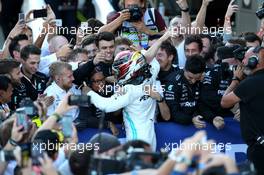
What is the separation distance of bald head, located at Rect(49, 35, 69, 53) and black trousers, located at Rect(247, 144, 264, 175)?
3447mm

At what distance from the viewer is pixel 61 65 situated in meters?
10.1

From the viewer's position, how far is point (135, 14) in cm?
1116

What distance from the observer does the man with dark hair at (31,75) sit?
10316mm

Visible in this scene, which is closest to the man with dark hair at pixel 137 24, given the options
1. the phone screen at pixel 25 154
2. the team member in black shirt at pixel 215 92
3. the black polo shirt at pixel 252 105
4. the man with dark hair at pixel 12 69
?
the team member in black shirt at pixel 215 92

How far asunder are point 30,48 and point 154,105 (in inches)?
68.7

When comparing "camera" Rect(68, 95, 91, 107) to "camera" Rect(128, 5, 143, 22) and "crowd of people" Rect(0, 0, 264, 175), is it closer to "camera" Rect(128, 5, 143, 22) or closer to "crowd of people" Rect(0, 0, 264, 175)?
"crowd of people" Rect(0, 0, 264, 175)

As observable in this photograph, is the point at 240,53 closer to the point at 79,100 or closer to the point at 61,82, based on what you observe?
the point at 61,82

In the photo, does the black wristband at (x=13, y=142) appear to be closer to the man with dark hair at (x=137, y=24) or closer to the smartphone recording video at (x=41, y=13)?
the man with dark hair at (x=137, y=24)

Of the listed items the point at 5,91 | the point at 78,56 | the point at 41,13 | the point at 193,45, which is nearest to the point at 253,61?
the point at 193,45

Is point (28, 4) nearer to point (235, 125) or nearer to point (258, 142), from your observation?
point (235, 125)

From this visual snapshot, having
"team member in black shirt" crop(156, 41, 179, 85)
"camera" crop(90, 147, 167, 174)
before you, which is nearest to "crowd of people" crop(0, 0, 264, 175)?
"team member in black shirt" crop(156, 41, 179, 85)

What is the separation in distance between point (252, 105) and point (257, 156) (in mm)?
565

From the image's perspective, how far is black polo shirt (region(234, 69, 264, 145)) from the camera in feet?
30.4

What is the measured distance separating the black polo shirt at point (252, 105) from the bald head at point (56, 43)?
3.27 m
